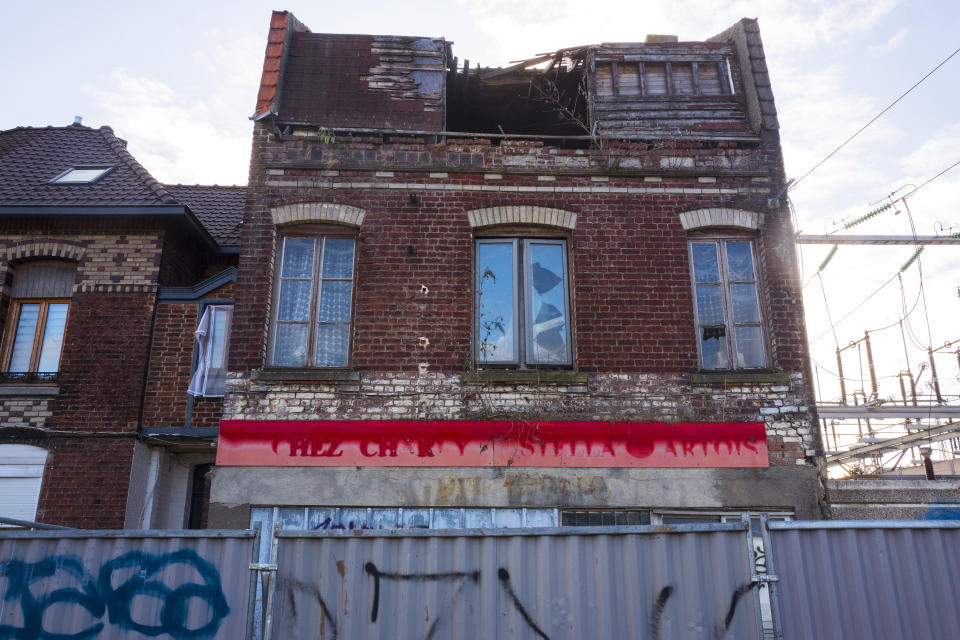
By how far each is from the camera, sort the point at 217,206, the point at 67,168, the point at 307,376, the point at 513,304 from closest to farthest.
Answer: the point at 307,376 → the point at 513,304 → the point at 67,168 → the point at 217,206

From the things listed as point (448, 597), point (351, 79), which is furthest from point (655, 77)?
point (448, 597)

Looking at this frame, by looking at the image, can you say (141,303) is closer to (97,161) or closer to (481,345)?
(97,161)

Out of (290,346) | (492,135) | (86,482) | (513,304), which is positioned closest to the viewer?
(290,346)

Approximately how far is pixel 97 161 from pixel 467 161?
284 inches

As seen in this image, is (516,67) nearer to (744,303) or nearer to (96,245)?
(744,303)

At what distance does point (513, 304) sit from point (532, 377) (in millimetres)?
1039

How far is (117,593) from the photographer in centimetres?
490

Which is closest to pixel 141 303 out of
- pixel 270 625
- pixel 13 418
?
pixel 13 418

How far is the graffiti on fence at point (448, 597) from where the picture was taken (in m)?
4.66

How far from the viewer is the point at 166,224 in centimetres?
1036

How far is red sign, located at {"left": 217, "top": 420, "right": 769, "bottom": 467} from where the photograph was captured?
25.5 ft

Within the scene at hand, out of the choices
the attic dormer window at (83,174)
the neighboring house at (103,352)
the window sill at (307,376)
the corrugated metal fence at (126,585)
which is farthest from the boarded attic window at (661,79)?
the attic dormer window at (83,174)

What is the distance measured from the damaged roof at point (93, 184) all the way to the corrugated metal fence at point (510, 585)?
6511 mm

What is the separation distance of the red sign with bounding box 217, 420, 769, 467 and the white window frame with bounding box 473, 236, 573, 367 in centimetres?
87
